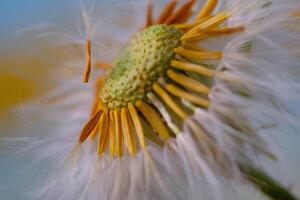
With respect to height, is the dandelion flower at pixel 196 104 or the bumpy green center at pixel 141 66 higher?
the bumpy green center at pixel 141 66

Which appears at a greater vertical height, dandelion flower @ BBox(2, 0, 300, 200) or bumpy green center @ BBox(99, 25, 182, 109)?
bumpy green center @ BBox(99, 25, 182, 109)

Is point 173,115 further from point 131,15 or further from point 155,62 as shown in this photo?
point 131,15

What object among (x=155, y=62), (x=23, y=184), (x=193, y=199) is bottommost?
(x=193, y=199)

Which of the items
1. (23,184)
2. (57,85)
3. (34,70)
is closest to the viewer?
(23,184)

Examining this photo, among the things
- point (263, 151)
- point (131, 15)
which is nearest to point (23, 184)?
point (131, 15)
